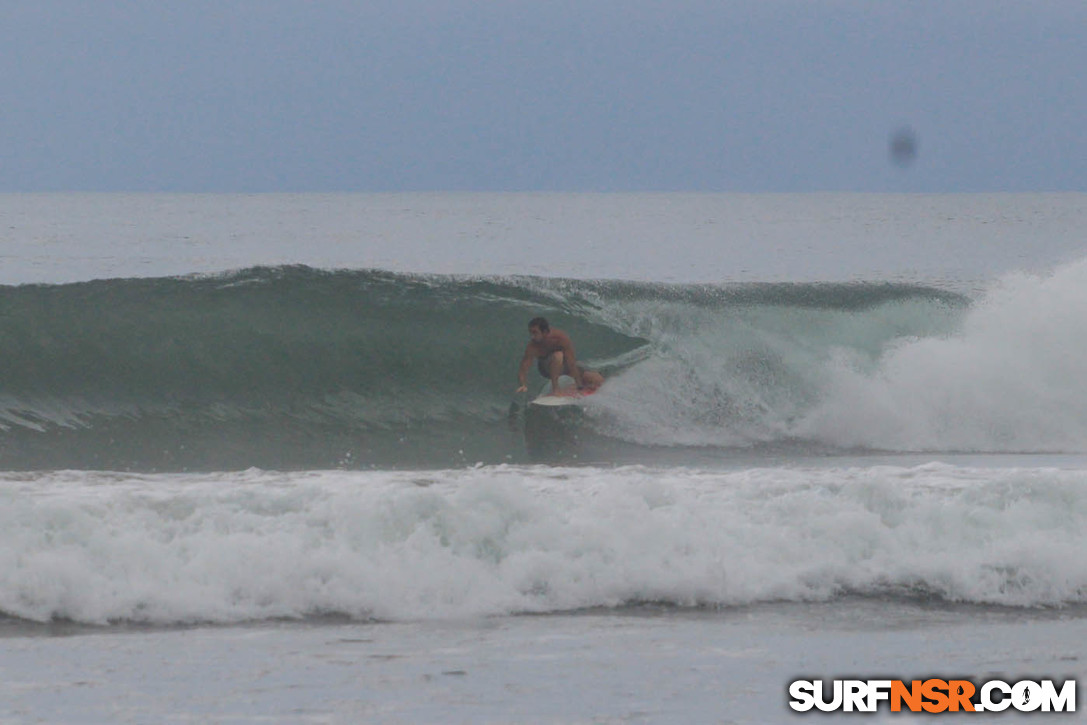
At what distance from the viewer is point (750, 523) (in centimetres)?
701

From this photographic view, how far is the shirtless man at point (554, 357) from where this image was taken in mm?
11742

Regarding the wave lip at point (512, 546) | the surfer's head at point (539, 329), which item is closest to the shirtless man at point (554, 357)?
the surfer's head at point (539, 329)

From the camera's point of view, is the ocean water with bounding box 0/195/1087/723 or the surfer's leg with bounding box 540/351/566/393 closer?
the ocean water with bounding box 0/195/1087/723

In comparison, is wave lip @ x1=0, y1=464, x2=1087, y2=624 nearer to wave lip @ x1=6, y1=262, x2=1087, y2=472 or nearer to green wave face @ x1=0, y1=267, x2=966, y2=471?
wave lip @ x1=6, y1=262, x2=1087, y2=472

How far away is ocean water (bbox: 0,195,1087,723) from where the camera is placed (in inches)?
203

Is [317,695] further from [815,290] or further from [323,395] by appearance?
[815,290]

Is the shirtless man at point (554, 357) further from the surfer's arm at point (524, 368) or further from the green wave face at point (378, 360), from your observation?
the green wave face at point (378, 360)

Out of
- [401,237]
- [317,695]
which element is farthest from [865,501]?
[401,237]

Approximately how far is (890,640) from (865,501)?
1.65 metres

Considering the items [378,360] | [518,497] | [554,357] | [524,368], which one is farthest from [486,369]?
[518,497]

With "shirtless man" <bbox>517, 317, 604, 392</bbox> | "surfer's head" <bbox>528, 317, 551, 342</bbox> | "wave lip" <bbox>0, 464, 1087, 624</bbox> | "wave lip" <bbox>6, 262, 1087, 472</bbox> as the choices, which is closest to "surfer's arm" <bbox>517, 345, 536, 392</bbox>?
"shirtless man" <bbox>517, 317, 604, 392</bbox>

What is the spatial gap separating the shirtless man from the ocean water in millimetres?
269

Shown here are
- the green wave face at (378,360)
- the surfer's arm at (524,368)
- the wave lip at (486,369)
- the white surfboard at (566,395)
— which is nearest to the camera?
the green wave face at (378,360)

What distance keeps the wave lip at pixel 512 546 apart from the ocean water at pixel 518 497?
20 millimetres
